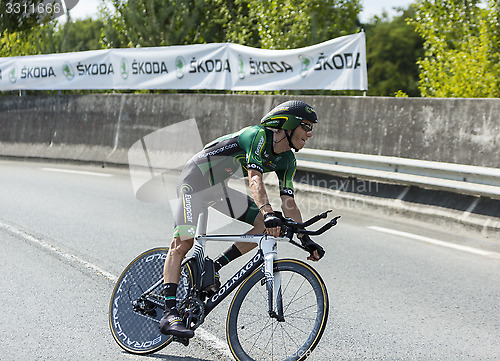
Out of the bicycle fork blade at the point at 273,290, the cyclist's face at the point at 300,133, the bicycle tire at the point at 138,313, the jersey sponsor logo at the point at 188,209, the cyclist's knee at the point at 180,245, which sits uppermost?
the cyclist's face at the point at 300,133

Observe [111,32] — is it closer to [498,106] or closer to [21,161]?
[21,161]

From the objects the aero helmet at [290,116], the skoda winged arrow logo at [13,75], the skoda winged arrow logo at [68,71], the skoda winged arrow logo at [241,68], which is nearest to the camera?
the aero helmet at [290,116]

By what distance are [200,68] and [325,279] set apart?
862 cm

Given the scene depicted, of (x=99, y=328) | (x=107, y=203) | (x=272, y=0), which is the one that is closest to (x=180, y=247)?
(x=99, y=328)

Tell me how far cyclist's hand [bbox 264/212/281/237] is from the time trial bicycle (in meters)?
0.13

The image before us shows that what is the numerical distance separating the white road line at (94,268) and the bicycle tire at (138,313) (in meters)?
0.39

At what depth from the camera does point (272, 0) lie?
1841cm

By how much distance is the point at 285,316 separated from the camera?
423cm

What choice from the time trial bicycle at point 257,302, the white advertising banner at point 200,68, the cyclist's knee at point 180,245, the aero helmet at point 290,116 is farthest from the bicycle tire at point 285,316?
the white advertising banner at point 200,68

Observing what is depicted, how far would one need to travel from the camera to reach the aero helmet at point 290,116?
4176 millimetres

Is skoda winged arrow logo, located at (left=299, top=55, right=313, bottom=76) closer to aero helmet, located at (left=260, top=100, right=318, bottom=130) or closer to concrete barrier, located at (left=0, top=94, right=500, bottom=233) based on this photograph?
concrete barrier, located at (left=0, top=94, right=500, bottom=233)

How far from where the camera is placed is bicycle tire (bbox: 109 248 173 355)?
15.4 feet

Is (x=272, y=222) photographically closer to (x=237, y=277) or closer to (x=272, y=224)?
(x=272, y=224)

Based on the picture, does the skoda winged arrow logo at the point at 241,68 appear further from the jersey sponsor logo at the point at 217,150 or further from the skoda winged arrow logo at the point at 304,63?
the jersey sponsor logo at the point at 217,150
